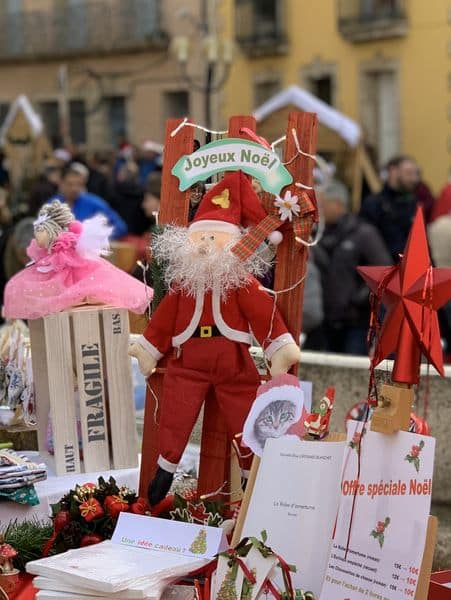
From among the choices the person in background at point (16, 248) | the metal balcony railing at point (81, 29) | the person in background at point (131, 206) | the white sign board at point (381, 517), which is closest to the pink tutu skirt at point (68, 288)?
the white sign board at point (381, 517)

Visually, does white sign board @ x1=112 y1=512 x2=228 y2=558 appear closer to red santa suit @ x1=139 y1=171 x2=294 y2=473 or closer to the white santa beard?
red santa suit @ x1=139 y1=171 x2=294 y2=473

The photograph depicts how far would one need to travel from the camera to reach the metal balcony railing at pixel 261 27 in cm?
2528

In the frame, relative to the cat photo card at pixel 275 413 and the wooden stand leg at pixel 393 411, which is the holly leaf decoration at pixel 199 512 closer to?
the cat photo card at pixel 275 413

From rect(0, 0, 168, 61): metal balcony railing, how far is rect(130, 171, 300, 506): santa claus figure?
2544cm

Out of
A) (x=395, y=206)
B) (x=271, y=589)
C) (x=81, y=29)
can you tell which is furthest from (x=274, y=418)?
(x=81, y=29)

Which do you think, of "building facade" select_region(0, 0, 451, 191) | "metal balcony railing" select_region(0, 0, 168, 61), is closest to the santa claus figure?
"building facade" select_region(0, 0, 451, 191)

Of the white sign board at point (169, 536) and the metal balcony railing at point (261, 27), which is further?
the metal balcony railing at point (261, 27)

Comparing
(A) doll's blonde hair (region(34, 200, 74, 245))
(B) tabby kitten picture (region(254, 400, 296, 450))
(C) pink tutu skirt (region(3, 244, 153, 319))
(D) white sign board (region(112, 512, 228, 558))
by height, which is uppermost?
(A) doll's blonde hair (region(34, 200, 74, 245))

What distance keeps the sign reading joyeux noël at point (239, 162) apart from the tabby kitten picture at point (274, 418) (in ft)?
2.31

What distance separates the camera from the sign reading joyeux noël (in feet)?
11.9

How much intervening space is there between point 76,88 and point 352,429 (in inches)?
1123


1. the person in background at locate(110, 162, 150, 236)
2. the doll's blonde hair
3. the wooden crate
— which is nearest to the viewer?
the wooden crate

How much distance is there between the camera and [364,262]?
787cm

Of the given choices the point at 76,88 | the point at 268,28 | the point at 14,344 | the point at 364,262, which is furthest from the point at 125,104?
the point at 14,344
